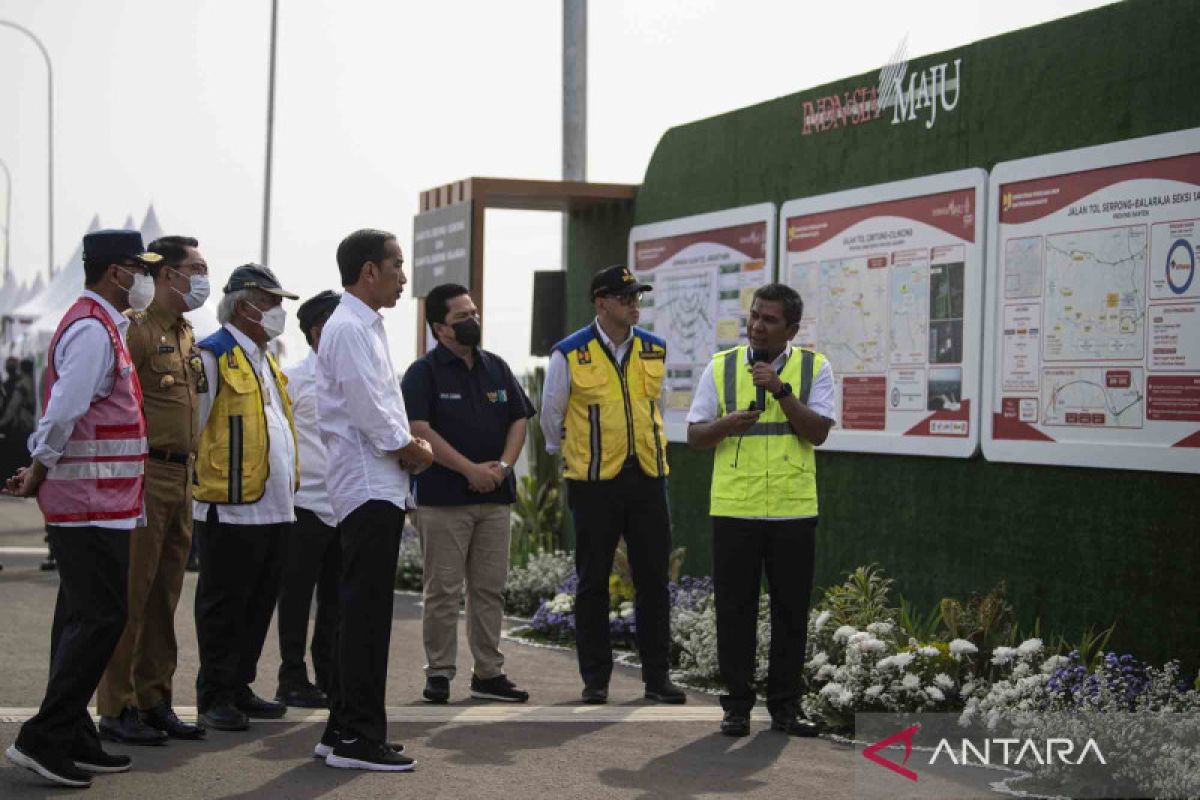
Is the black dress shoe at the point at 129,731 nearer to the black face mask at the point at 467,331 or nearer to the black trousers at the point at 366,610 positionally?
the black trousers at the point at 366,610

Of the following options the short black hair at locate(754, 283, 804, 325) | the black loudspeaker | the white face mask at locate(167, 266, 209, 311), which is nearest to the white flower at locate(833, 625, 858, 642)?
the short black hair at locate(754, 283, 804, 325)

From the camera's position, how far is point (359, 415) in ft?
22.7

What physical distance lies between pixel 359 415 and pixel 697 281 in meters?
5.82

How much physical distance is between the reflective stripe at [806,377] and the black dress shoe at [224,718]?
2.99 m

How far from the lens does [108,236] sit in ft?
23.3

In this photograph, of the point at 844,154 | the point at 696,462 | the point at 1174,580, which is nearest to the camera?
the point at 1174,580

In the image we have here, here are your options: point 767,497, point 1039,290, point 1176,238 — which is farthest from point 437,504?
point 1176,238

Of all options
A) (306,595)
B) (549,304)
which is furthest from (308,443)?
(549,304)

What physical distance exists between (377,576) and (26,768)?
1.52 metres

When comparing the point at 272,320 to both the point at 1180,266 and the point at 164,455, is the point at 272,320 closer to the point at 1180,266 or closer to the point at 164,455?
the point at 164,455

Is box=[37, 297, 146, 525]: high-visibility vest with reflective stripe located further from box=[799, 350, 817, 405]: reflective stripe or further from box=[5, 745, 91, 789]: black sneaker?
box=[799, 350, 817, 405]: reflective stripe

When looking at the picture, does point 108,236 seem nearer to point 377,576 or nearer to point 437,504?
point 377,576

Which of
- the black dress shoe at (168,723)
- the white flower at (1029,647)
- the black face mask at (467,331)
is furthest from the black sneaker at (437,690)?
the white flower at (1029,647)

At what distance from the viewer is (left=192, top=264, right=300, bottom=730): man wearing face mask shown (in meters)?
8.07
